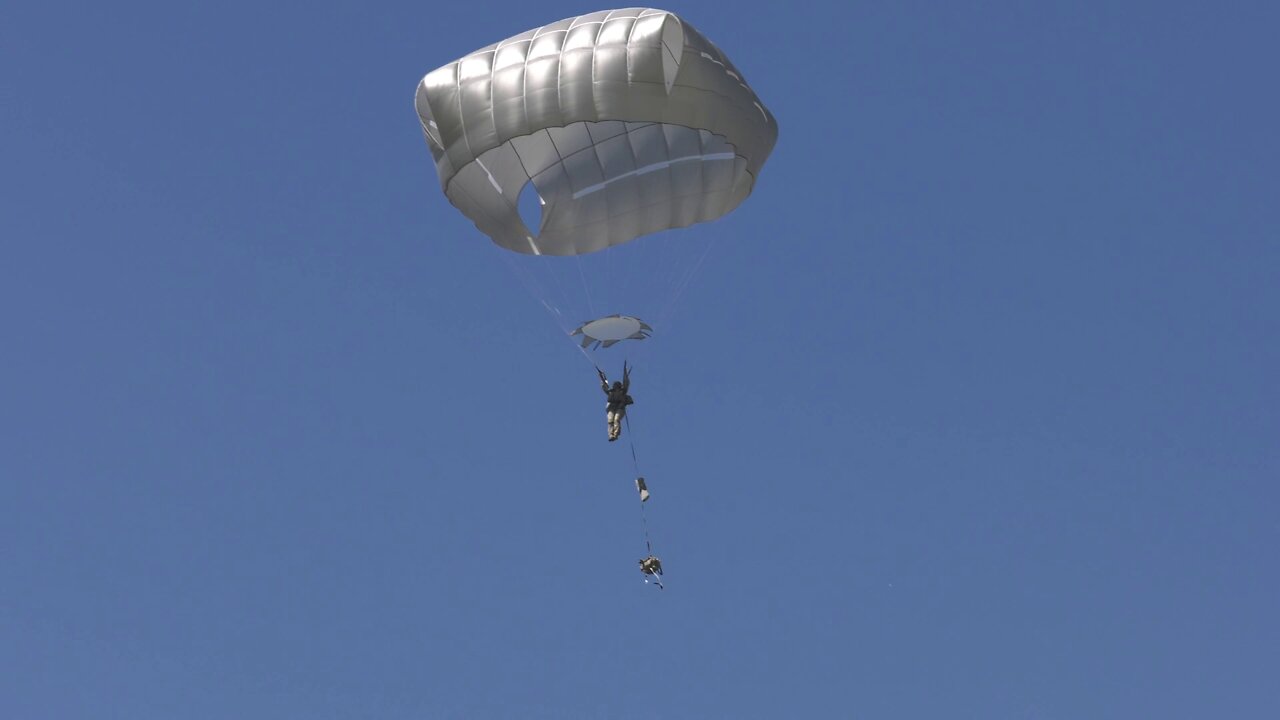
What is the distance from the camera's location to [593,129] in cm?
4766

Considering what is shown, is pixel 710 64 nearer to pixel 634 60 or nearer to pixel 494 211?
pixel 634 60

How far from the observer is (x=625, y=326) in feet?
164

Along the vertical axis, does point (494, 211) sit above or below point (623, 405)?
above

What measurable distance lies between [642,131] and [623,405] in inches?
208

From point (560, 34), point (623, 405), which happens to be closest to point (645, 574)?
point (623, 405)

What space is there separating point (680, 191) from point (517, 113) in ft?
12.3

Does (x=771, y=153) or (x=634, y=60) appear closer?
(x=634, y=60)

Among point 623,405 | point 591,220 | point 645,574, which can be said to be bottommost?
point 645,574

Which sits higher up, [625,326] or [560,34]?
[560,34]

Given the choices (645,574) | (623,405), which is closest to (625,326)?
(623,405)

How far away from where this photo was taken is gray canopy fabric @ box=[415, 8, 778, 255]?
155 ft

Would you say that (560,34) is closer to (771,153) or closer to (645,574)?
(771,153)

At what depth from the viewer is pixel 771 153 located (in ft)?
167

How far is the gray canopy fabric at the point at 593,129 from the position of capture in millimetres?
47188
